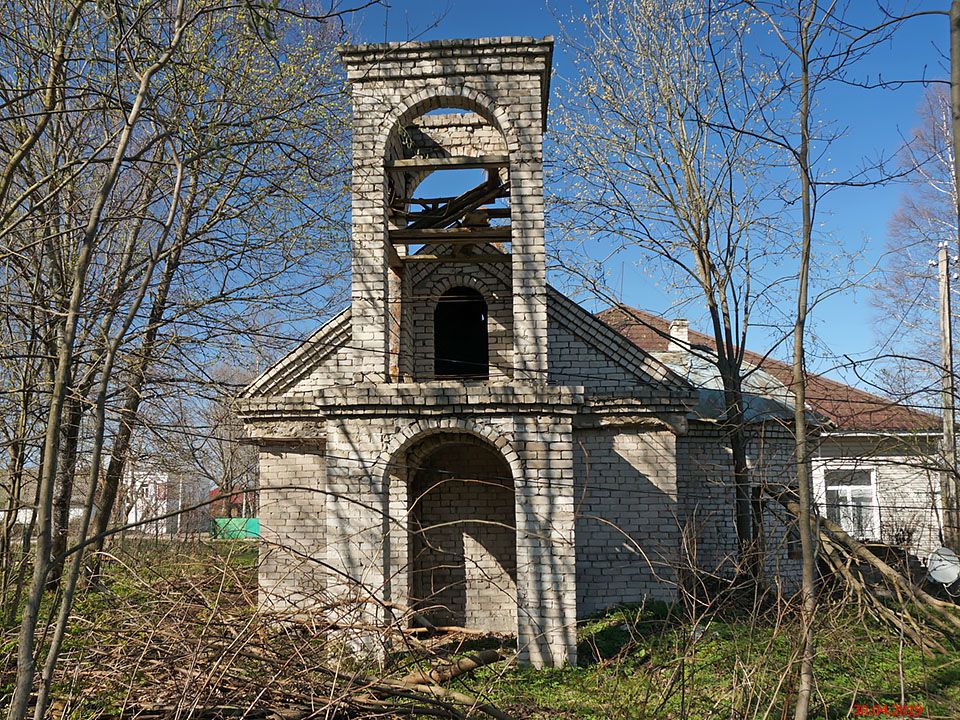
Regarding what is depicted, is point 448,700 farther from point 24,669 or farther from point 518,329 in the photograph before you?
point 518,329

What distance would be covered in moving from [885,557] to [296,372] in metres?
10.1

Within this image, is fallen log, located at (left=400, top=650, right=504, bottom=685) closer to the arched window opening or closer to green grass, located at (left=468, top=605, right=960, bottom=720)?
green grass, located at (left=468, top=605, right=960, bottom=720)

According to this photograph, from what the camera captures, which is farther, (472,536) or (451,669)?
(472,536)

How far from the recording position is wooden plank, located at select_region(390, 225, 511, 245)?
10250mm

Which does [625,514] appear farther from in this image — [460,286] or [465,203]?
[465,203]

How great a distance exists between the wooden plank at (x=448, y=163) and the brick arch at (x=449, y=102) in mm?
193

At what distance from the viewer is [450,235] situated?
10.3 m

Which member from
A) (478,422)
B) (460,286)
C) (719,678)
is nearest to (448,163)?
(460,286)

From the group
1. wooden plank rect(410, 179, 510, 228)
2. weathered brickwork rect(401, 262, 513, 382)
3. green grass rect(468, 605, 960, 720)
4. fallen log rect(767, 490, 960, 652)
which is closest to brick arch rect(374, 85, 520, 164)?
wooden plank rect(410, 179, 510, 228)

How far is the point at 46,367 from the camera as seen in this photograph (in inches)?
326

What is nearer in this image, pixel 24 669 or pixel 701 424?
pixel 24 669

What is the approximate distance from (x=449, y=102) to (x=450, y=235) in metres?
1.73

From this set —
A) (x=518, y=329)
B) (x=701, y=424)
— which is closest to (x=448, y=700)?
(x=518, y=329)

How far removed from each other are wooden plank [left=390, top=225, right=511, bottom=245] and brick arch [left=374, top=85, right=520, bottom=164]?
112 centimetres
